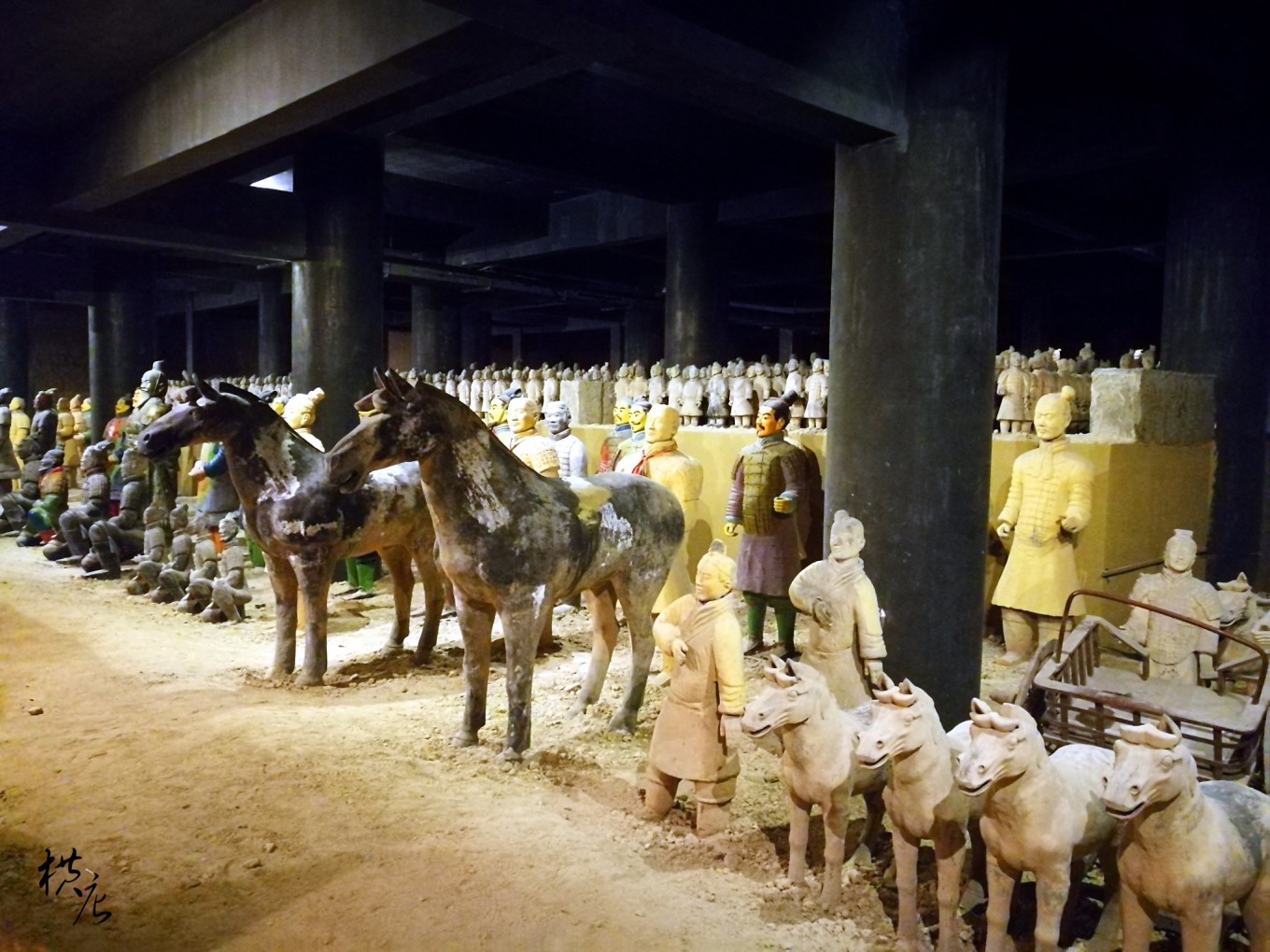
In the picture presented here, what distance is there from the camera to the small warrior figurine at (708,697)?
12.7 ft

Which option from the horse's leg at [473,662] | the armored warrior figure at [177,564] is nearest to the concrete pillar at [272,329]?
the armored warrior figure at [177,564]

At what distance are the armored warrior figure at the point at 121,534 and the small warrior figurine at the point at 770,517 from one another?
5.93 m

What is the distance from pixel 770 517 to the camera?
675 centimetres

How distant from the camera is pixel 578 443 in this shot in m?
7.26

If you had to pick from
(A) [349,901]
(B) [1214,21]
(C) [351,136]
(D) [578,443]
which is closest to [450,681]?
(D) [578,443]

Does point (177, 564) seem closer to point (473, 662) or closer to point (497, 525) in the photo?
point (473, 662)

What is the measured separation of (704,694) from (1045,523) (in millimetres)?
3387

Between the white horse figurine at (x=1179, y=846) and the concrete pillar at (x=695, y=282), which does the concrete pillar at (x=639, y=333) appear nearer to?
the concrete pillar at (x=695, y=282)

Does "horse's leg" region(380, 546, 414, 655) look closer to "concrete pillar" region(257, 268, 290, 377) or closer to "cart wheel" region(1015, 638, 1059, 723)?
"cart wheel" region(1015, 638, 1059, 723)

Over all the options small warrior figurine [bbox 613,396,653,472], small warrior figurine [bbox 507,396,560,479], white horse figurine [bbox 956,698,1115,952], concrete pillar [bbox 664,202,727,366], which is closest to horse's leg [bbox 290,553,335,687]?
small warrior figurine [bbox 507,396,560,479]

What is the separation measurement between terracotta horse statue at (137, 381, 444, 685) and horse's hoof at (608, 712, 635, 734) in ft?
6.79

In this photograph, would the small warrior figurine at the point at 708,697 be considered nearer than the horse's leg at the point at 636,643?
Yes

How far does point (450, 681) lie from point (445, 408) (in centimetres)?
237

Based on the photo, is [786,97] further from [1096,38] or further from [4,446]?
[4,446]
